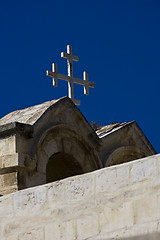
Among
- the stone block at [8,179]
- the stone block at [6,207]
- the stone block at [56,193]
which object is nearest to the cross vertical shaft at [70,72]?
the stone block at [8,179]

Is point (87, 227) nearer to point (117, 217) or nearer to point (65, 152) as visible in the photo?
point (117, 217)

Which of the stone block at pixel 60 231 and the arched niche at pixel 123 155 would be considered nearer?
the stone block at pixel 60 231

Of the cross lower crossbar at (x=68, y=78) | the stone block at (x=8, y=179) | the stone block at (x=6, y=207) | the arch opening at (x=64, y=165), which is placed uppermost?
the cross lower crossbar at (x=68, y=78)

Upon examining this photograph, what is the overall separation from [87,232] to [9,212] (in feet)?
3.00

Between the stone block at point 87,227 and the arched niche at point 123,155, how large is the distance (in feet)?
16.6

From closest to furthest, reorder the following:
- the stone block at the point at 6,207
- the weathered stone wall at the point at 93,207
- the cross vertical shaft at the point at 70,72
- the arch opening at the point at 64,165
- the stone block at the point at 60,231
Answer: the weathered stone wall at the point at 93,207 → the stone block at the point at 60,231 → the stone block at the point at 6,207 → the arch opening at the point at 64,165 → the cross vertical shaft at the point at 70,72

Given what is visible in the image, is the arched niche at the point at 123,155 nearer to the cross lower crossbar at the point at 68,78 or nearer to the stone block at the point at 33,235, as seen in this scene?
the cross lower crossbar at the point at 68,78

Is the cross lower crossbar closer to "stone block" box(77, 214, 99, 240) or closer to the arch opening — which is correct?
the arch opening

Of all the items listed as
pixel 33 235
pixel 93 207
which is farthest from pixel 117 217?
pixel 33 235

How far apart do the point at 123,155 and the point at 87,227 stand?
569 cm

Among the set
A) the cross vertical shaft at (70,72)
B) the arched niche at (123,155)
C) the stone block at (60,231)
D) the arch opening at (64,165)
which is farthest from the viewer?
the cross vertical shaft at (70,72)

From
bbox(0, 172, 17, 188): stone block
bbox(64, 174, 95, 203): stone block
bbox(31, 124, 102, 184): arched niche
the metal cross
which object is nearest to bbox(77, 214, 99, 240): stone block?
bbox(64, 174, 95, 203): stone block

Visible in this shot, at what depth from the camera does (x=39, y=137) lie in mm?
9047

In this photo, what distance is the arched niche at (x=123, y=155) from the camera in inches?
410
